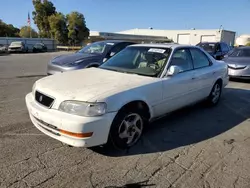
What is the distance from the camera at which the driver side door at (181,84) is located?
408 centimetres

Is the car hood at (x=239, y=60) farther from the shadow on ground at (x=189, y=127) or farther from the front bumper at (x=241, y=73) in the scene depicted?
the shadow on ground at (x=189, y=127)

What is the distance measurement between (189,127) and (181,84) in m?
0.83

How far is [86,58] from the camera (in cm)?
780

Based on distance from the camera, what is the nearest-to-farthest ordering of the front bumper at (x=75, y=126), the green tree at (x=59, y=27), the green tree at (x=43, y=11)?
the front bumper at (x=75, y=126)
the green tree at (x=59, y=27)
the green tree at (x=43, y=11)

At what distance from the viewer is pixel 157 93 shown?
3.84 meters

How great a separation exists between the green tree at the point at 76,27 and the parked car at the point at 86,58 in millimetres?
42898

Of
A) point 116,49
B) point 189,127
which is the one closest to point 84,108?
point 189,127

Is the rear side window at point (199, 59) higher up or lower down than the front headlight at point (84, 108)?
higher up

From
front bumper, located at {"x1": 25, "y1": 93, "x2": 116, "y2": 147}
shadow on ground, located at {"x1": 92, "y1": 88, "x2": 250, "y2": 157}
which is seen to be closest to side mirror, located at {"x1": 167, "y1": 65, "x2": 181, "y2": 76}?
shadow on ground, located at {"x1": 92, "y1": 88, "x2": 250, "y2": 157}

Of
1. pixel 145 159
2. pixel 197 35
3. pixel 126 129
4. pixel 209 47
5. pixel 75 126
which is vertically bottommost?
pixel 145 159

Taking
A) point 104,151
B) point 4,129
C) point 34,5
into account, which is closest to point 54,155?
point 104,151

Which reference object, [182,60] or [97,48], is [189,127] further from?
[97,48]

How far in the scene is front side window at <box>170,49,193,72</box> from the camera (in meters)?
4.42

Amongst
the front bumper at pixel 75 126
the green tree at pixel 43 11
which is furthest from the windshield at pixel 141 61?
the green tree at pixel 43 11
